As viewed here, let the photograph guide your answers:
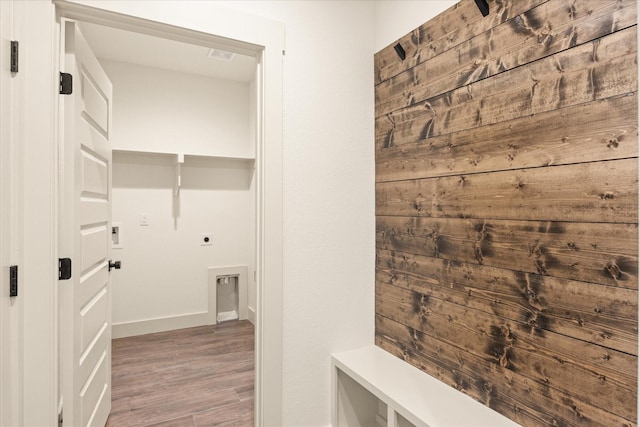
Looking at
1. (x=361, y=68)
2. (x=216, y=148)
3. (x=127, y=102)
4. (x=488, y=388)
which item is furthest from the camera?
(x=216, y=148)

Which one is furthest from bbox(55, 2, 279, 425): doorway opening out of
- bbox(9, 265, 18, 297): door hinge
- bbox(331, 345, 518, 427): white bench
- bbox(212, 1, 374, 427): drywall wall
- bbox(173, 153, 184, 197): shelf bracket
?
bbox(9, 265, 18, 297): door hinge

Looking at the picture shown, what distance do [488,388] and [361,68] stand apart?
5.35 ft

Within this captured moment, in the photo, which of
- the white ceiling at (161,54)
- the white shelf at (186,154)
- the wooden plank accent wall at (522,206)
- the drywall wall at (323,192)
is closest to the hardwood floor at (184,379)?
the drywall wall at (323,192)

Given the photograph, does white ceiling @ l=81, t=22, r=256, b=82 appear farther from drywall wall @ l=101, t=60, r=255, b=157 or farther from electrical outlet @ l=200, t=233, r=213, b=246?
electrical outlet @ l=200, t=233, r=213, b=246

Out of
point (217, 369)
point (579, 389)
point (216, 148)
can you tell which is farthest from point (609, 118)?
point (216, 148)

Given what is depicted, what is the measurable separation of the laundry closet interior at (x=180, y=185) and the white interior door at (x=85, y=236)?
1.62m

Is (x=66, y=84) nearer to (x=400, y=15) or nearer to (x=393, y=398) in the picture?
(x=400, y=15)

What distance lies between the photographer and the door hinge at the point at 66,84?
1400 millimetres

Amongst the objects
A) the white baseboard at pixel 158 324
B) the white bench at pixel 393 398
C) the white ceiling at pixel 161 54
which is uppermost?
the white ceiling at pixel 161 54

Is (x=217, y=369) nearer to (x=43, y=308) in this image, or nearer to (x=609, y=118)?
(x=43, y=308)

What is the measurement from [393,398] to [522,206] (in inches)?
35.8

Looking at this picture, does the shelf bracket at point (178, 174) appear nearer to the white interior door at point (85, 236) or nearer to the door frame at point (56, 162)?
the white interior door at point (85, 236)

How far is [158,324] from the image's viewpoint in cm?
374

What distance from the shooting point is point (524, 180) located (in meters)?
1.30
